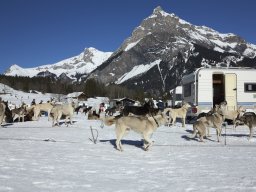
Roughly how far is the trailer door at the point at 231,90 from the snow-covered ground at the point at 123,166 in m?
10.1

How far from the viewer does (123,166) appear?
30.6 ft

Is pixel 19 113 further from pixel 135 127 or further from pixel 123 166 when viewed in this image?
pixel 123 166

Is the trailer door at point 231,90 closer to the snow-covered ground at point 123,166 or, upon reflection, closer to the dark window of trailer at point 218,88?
the dark window of trailer at point 218,88

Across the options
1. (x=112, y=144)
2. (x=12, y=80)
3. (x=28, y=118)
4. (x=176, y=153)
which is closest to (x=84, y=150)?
(x=112, y=144)

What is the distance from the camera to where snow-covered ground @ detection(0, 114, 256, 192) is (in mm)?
7051

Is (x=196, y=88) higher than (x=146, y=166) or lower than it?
higher

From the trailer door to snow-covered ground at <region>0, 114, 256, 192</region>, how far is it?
396 inches

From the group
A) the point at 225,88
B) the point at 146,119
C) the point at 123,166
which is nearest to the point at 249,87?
the point at 225,88

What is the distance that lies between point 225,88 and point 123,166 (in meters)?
16.1

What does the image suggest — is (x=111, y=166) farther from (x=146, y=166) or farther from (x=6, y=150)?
(x=6, y=150)

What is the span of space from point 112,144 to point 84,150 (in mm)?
1793

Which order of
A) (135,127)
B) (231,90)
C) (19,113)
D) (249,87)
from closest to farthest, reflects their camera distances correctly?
(135,127), (231,90), (249,87), (19,113)

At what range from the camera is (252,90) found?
24328mm

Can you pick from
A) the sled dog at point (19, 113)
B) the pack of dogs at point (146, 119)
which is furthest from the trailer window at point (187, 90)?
the sled dog at point (19, 113)
